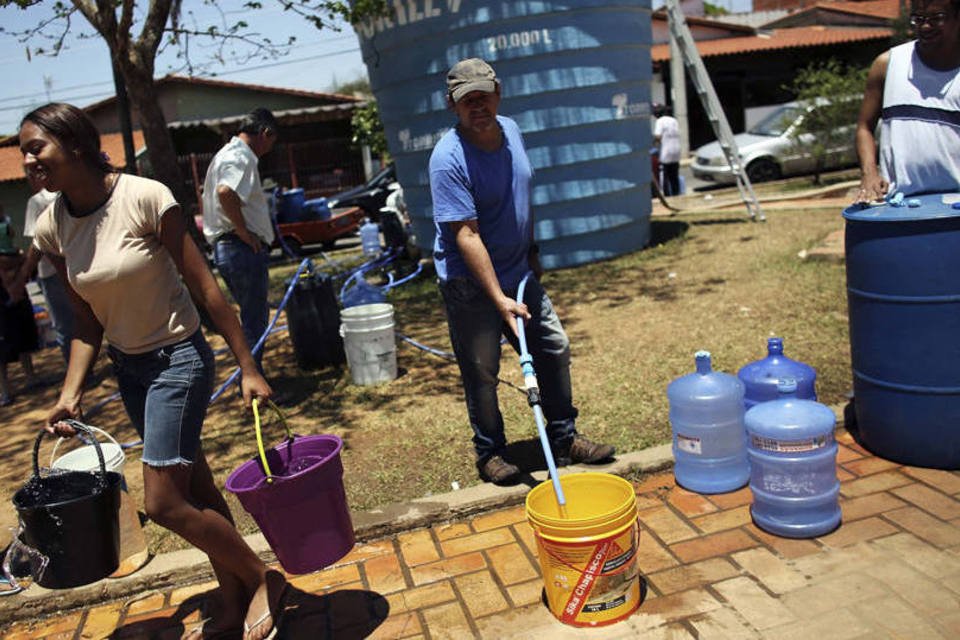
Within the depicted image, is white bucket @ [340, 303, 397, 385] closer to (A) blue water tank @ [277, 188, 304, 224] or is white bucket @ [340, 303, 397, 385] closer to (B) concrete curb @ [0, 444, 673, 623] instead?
(B) concrete curb @ [0, 444, 673, 623]

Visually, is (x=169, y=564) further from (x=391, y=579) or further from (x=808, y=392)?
(x=808, y=392)

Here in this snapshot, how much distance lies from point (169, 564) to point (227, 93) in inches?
1074

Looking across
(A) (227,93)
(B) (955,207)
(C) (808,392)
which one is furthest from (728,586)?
(A) (227,93)

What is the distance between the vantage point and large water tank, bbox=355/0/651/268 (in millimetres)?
8133

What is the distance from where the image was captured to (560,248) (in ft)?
28.9

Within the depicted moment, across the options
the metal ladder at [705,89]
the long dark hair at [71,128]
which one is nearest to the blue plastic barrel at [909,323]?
the long dark hair at [71,128]

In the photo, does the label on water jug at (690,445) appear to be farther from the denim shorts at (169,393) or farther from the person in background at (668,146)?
the person in background at (668,146)

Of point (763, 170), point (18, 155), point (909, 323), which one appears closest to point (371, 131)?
point (763, 170)

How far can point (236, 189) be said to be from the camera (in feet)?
17.1

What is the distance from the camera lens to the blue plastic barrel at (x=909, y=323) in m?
3.30

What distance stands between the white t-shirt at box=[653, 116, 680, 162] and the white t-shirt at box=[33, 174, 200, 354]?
11.9 meters

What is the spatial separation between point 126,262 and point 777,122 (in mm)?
16015

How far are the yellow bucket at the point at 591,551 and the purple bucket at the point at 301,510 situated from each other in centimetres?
67

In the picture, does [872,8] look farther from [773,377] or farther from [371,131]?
[773,377]
